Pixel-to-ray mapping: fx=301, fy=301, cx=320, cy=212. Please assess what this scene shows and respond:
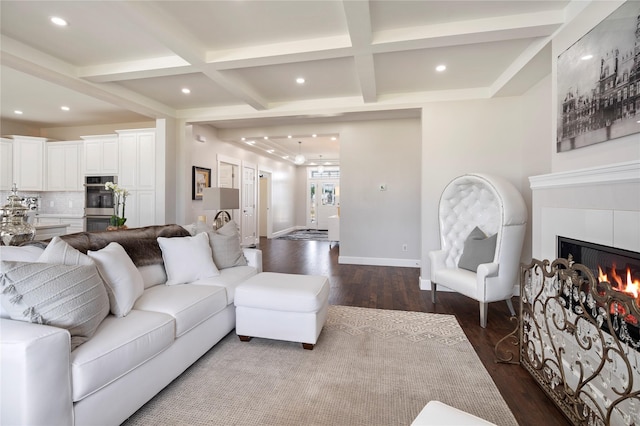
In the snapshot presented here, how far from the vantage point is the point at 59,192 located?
5.61 meters

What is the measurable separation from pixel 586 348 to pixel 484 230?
7.44 feet

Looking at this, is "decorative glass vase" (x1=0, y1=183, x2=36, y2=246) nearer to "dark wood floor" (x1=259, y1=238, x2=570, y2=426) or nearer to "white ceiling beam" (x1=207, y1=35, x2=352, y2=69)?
"white ceiling beam" (x1=207, y1=35, x2=352, y2=69)

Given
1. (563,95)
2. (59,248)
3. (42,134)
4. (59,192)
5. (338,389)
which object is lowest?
(338,389)

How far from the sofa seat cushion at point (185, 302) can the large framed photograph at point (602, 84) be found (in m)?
2.85

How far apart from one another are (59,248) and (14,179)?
538 cm

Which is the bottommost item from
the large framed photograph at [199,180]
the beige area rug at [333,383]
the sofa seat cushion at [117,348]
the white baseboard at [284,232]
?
the beige area rug at [333,383]

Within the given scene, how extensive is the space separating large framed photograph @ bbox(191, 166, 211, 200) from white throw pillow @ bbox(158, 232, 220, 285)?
2838 millimetres

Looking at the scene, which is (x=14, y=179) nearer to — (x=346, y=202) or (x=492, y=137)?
(x=346, y=202)

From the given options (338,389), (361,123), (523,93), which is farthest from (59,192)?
(523,93)

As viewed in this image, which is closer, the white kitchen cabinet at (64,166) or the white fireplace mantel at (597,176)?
the white fireplace mantel at (597,176)

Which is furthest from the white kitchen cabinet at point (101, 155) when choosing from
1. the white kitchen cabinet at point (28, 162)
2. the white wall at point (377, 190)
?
the white wall at point (377, 190)

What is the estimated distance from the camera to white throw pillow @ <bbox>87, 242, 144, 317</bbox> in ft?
5.87

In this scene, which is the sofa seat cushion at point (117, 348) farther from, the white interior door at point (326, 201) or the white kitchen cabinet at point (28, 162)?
the white interior door at point (326, 201)

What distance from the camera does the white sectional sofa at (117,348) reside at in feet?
3.77
